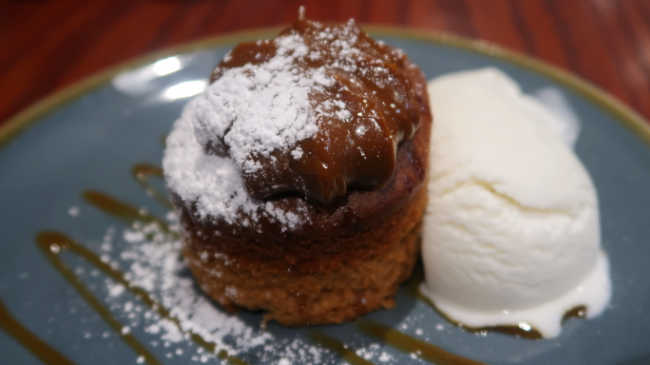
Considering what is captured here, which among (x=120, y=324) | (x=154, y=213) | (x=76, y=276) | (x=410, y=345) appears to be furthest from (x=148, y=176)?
(x=410, y=345)

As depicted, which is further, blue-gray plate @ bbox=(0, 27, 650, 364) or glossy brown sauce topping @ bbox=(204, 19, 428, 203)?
blue-gray plate @ bbox=(0, 27, 650, 364)

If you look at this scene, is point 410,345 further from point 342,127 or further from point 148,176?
point 148,176

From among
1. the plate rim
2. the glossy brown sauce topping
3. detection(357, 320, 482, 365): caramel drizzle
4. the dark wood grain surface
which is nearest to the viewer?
the glossy brown sauce topping

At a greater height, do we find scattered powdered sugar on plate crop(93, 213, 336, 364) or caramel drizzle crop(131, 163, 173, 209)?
caramel drizzle crop(131, 163, 173, 209)

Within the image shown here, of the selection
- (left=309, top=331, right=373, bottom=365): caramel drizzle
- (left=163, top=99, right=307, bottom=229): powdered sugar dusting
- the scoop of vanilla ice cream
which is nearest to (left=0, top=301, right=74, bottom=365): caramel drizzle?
(left=163, top=99, right=307, bottom=229): powdered sugar dusting

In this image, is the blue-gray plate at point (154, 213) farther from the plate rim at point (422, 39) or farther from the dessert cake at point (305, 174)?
the dessert cake at point (305, 174)

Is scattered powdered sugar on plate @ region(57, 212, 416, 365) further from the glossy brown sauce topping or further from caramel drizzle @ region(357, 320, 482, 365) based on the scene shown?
the glossy brown sauce topping

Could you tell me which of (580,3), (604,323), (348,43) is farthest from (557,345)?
(580,3)
